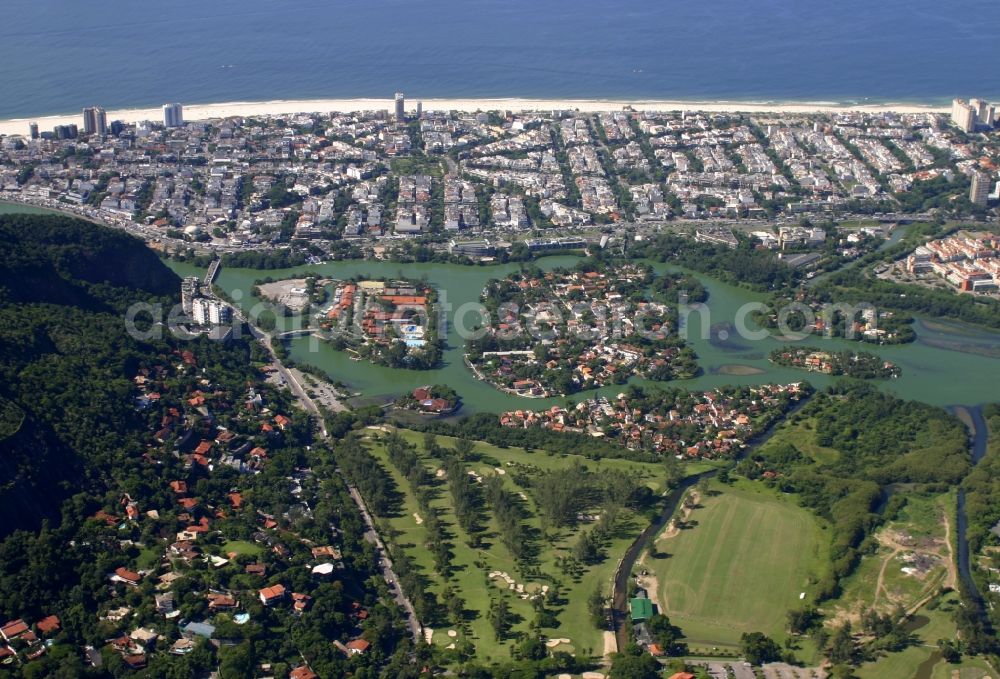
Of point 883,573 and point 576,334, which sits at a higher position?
point 576,334

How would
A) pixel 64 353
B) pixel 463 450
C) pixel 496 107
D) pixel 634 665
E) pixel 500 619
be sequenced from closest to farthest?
1. pixel 634 665
2. pixel 500 619
3. pixel 463 450
4. pixel 64 353
5. pixel 496 107

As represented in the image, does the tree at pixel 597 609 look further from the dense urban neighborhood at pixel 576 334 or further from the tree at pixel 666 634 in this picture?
the dense urban neighborhood at pixel 576 334

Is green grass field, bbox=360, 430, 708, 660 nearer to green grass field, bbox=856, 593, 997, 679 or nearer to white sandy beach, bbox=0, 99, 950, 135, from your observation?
green grass field, bbox=856, 593, 997, 679

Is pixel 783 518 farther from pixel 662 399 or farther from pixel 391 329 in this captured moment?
pixel 391 329

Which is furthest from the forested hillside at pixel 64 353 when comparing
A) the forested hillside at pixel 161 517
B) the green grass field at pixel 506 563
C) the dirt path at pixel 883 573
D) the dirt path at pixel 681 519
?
the dirt path at pixel 883 573

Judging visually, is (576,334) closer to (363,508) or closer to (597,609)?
(363,508)

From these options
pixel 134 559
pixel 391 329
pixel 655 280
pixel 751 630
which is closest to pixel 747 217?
pixel 655 280

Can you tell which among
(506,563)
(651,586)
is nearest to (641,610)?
(651,586)
